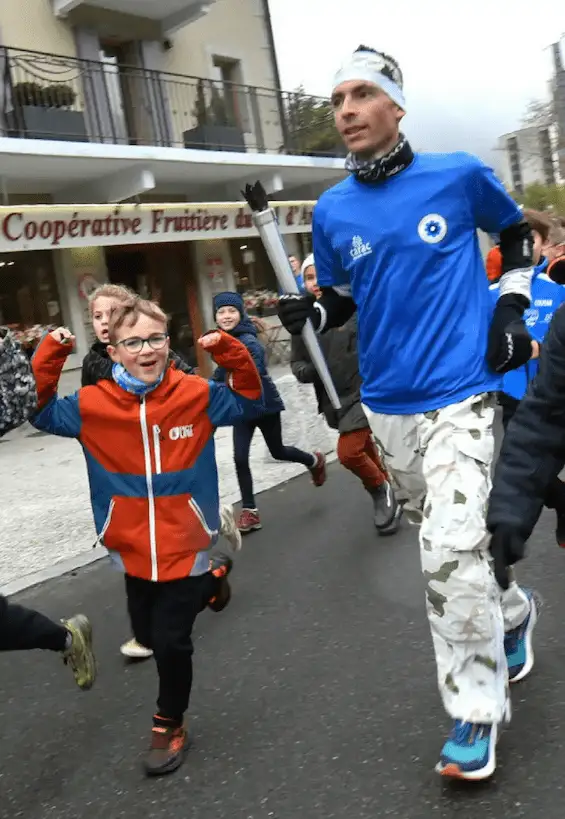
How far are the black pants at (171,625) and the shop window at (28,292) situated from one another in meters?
10.7

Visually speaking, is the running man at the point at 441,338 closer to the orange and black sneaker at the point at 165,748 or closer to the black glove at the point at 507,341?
the black glove at the point at 507,341

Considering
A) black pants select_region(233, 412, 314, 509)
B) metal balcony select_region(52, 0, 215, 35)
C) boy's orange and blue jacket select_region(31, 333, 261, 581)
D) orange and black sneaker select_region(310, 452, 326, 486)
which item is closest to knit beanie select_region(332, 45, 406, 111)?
boy's orange and blue jacket select_region(31, 333, 261, 581)

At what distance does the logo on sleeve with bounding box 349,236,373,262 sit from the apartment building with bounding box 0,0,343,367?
9803 millimetres

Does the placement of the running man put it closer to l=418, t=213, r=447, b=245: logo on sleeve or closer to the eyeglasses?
l=418, t=213, r=447, b=245: logo on sleeve

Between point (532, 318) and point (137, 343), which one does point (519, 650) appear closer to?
point (137, 343)

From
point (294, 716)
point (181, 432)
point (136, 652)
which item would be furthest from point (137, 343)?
point (136, 652)

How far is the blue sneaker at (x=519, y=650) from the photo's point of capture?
3.05 m

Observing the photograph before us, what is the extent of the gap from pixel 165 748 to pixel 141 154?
476 inches

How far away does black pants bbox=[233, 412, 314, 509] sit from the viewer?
5625mm

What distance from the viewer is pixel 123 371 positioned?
2.92 m

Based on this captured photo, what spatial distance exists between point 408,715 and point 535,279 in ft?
9.29

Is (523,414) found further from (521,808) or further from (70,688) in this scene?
(70,688)

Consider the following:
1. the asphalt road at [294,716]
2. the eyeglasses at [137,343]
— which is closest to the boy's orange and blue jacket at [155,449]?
→ the eyeglasses at [137,343]

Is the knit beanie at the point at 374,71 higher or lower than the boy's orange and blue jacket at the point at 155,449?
higher
